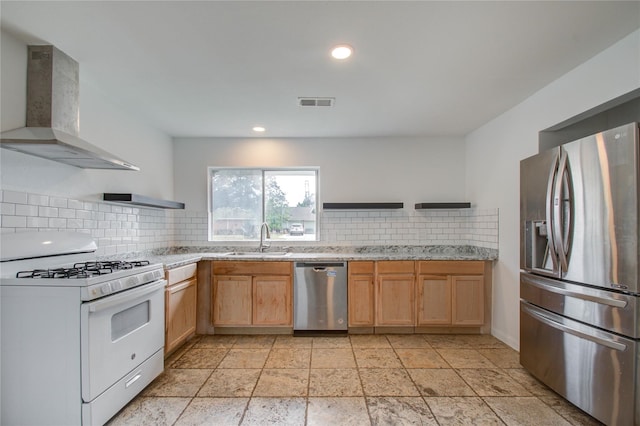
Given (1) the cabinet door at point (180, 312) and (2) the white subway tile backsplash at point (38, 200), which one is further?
(1) the cabinet door at point (180, 312)

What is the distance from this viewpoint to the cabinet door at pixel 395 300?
343 centimetres

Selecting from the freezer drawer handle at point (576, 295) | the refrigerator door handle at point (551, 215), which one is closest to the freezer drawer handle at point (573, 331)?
the freezer drawer handle at point (576, 295)

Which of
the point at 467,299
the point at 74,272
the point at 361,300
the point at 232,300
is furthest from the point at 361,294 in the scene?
the point at 74,272

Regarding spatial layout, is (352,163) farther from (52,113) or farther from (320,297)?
(52,113)

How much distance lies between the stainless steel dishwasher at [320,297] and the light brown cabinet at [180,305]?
109 centimetres

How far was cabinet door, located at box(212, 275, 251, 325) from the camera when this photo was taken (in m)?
3.43

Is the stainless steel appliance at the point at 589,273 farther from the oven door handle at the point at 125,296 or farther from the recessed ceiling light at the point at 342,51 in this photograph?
the oven door handle at the point at 125,296

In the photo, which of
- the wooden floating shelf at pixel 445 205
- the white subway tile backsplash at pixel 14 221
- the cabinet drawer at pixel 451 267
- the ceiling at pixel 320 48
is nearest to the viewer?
the ceiling at pixel 320 48

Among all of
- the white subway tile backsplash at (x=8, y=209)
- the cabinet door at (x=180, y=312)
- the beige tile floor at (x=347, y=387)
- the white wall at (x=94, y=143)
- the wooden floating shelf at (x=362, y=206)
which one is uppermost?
the white wall at (x=94, y=143)

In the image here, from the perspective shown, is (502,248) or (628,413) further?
(502,248)

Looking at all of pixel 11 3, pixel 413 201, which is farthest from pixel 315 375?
pixel 11 3

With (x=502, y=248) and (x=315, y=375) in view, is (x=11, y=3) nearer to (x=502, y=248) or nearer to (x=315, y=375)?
(x=315, y=375)

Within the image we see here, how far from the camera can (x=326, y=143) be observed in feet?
13.5

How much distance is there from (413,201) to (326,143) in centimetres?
140
